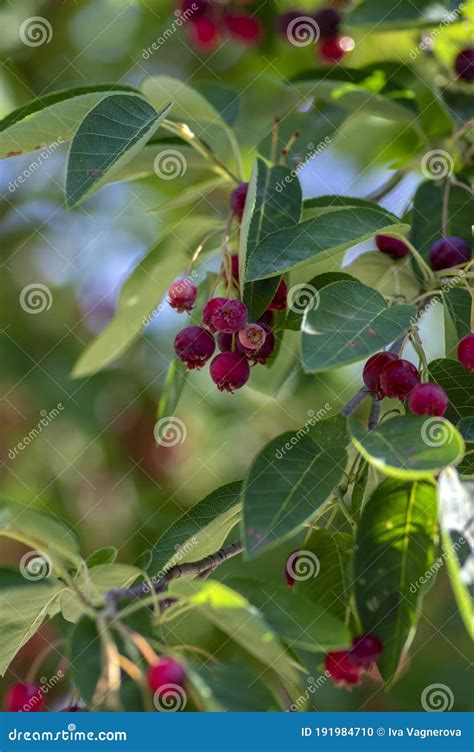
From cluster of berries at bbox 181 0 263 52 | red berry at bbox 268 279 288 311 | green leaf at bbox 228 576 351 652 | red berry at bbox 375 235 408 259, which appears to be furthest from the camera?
cluster of berries at bbox 181 0 263 52

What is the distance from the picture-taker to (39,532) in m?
1.39

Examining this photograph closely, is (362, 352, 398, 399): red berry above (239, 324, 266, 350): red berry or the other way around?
above

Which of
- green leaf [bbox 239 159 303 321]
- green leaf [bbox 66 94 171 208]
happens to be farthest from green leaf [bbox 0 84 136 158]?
green leaf [bbox 239 159 303 321]

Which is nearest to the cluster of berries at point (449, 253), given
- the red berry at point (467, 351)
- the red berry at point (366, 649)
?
the red berry at point (467, 351)

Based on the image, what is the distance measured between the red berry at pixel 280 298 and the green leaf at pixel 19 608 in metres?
0.65

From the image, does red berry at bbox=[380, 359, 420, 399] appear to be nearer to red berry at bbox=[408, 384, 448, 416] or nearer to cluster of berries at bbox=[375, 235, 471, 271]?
red berry at bbox=[408, 384, 448, 416]

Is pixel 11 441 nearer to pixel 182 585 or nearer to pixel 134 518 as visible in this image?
pixel 134 518

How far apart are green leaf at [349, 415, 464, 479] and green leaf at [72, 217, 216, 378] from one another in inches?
32.5

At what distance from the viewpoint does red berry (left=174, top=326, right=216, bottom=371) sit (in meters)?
1.69

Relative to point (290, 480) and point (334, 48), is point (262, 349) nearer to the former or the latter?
point (290, 480)

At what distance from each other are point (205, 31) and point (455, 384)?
5.99 ft

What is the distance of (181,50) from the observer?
337cm

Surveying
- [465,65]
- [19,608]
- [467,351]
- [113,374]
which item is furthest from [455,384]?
[113,374]

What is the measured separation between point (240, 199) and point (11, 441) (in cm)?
189
